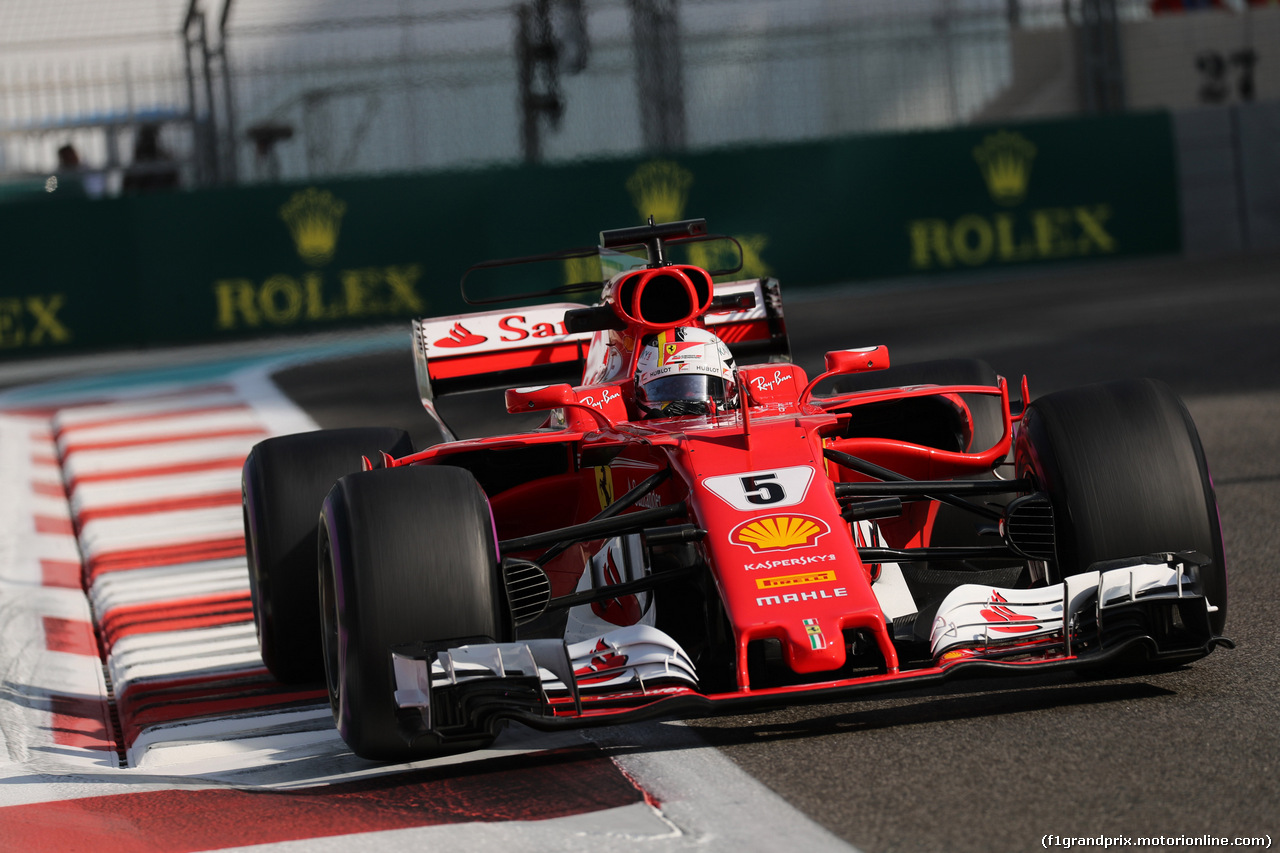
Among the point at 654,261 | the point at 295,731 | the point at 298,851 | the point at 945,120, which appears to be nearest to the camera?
the point at 298,851

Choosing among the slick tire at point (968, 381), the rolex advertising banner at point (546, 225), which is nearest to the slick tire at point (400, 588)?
the slick tire at point (968, 381)

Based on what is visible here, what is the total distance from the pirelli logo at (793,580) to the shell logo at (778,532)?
9 centimetres

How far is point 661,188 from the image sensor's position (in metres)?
19.2

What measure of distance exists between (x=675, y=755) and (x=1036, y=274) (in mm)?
16606

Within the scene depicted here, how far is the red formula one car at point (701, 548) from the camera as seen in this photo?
12.9 ft

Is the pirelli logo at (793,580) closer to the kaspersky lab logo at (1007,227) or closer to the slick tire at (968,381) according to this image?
the slick tire at (968,381)

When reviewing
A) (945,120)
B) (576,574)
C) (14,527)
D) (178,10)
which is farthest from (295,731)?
(945,120)

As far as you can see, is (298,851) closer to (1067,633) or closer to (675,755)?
(675,755)

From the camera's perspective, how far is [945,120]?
827 inches

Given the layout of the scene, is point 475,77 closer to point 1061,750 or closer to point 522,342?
point 522,342

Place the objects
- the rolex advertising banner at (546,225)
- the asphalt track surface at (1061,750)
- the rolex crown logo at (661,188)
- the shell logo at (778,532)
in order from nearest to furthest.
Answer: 1. the asphalt track surface at (1061,750)
2. the shell logo at (778,532)
3. the rolex advertising banner at (546,225)
4. the rolex crown logo at (661,188)

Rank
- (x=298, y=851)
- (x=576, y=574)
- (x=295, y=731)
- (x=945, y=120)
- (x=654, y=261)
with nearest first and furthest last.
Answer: (x=298, y=851) → (x=295, y=731) → (x=576, y=574) → (x=654, y=261) → (x=945, y=120)

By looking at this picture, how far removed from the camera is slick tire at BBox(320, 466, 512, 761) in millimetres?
3977

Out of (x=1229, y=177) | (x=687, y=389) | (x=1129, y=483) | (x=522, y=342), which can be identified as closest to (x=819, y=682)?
(x=1129, y=483)
